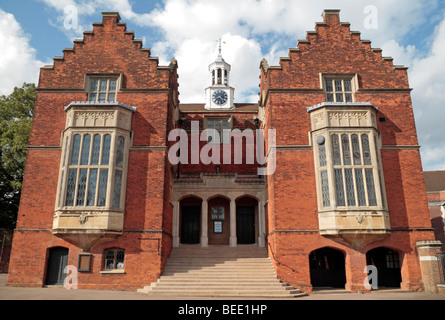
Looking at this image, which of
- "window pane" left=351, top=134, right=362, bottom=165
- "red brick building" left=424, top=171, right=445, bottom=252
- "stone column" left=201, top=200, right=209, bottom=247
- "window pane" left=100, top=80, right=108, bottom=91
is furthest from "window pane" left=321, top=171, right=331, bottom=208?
"red brick building" left=424, top=171, right=445, bottom=252

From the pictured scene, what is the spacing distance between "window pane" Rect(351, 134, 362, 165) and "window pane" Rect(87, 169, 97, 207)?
1255 cm

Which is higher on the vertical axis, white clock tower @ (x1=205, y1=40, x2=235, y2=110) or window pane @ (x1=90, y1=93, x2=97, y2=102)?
white clock tower @ (x1=205, y1=40, x2=235, y2=110)

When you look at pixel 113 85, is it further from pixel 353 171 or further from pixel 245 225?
pixel 353 171

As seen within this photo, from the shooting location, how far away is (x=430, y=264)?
Result: 14.1 m

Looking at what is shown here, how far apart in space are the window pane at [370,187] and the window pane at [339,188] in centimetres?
126

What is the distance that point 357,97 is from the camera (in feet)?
55.2

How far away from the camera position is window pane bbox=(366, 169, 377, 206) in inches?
580

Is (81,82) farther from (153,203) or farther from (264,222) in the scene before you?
(264,222)

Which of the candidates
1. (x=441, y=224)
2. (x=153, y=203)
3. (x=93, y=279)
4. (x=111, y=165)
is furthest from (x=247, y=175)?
(x=441, y=224)

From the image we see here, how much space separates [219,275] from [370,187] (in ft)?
27.1

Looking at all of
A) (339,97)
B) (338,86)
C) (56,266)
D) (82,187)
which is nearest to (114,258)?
(56,266)

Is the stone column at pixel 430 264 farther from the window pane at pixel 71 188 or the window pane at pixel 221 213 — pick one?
the window pane at pixel 71 188

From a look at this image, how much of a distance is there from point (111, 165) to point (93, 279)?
5.28 metres

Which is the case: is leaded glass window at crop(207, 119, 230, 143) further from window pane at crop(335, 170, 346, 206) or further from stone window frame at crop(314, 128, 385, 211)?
window pane at crop(335, 170, 346, 206)
